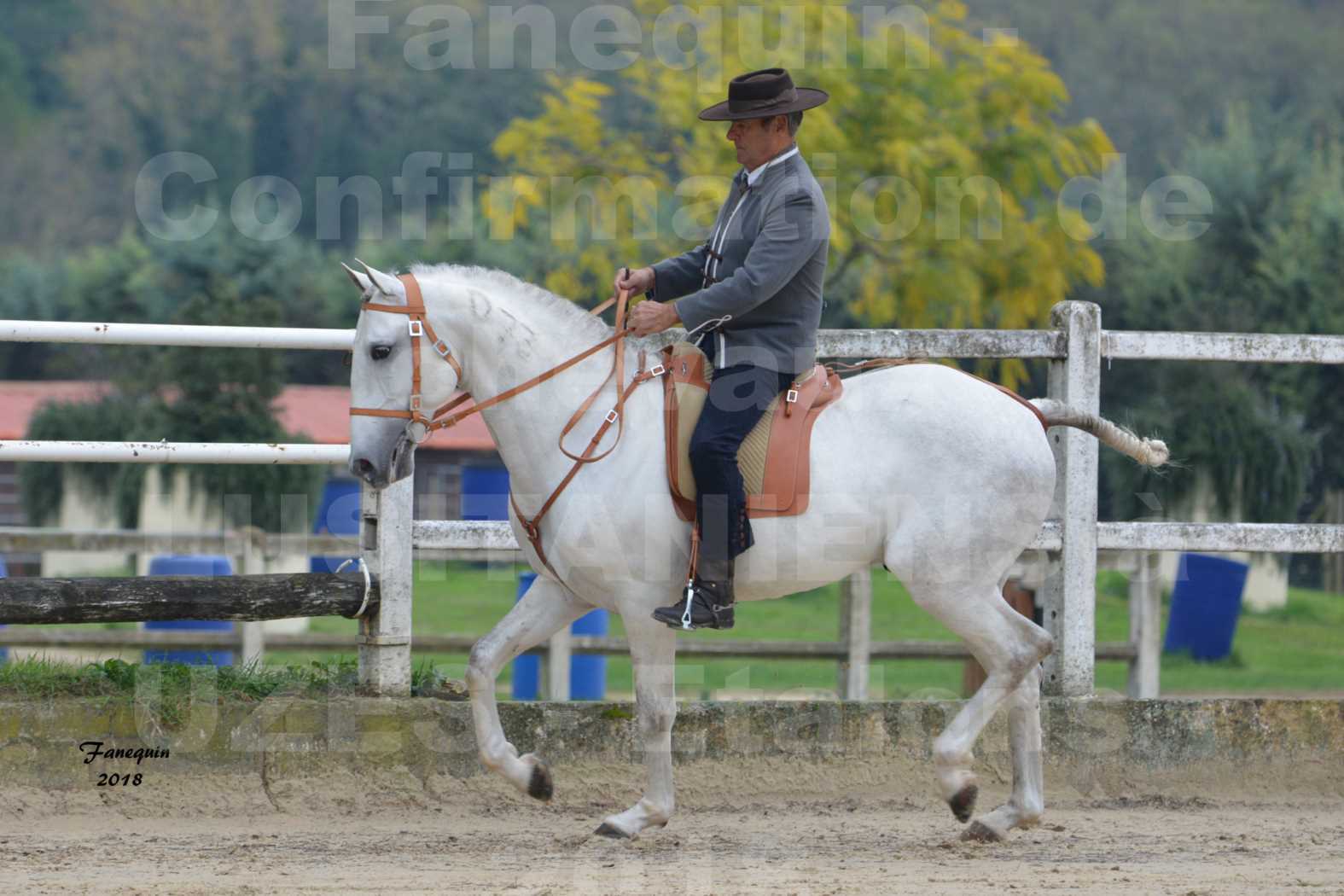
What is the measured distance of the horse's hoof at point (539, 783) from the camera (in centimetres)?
604

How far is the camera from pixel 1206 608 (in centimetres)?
1670

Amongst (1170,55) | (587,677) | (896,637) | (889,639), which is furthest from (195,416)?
(1170,55)

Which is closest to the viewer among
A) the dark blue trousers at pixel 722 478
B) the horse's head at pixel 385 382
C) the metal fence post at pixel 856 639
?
the horse's head at pixel 385 382

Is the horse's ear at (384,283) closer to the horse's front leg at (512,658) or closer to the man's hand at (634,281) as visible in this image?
the man's hand at (634,281)

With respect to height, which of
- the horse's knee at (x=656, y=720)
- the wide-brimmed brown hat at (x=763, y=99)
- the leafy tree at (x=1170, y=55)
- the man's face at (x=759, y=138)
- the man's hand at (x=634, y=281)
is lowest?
the horse's knee at (x=656, y=720)

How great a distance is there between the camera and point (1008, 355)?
723 centimetres

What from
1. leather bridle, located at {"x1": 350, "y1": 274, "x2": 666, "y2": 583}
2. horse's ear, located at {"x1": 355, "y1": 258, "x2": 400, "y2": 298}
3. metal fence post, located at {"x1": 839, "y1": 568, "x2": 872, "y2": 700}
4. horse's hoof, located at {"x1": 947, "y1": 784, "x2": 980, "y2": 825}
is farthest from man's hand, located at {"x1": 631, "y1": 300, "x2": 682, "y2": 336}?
metal fence post, located at {"x1": 839, "y1": 568, "x2": 872, "y2": 700}

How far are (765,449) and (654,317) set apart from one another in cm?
63

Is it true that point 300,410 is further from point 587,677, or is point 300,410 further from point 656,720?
point 656,720

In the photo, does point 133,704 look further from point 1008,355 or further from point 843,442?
point 1008,355

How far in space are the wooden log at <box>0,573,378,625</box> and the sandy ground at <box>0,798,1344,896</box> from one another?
2.64ft

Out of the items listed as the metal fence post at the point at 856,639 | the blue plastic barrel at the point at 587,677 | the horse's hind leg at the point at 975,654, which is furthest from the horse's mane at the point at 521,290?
the blue plastic barrel at the point at 587,677

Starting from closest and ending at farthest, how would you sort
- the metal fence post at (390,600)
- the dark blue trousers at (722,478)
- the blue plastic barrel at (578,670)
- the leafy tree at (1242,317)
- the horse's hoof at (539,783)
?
the dark blue trousers at (722,478)
the horse's hoof at (539,783)
the metal fence post at (390,600)
the blue plastic barrel at (578,670)
the leafy tree at (1242,317)

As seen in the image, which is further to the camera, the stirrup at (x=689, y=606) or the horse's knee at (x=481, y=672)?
the horse's knee at (x=481, y=672)
